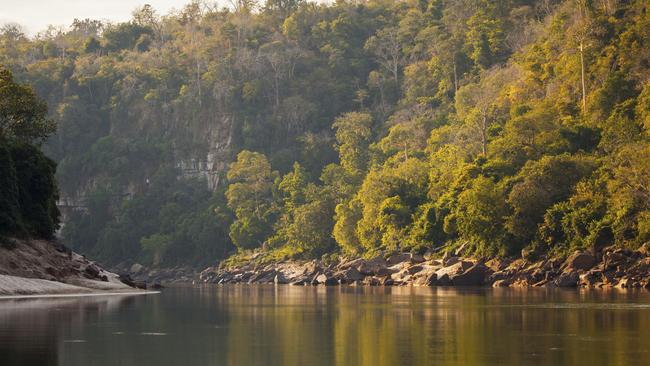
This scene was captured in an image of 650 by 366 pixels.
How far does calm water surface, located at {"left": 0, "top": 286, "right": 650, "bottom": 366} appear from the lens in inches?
796

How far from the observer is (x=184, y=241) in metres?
124

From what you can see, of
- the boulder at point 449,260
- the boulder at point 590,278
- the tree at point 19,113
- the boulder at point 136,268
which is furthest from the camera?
the boulder at point 136,268

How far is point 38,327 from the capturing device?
2716 cm

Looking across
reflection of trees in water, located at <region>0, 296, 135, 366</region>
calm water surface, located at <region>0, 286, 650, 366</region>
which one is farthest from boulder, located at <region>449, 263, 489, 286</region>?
reflection of trees in water, located at <region>0, 296, 135, 366</region>

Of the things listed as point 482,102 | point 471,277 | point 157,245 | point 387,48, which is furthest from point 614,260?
point 387,48

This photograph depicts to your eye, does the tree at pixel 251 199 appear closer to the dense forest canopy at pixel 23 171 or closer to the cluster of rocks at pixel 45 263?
the dense forest canopy at pixel 23 171

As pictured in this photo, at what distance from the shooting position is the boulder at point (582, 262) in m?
64.8

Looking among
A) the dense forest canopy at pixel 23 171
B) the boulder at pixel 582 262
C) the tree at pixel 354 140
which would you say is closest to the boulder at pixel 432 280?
the boulder at pixel 582 262

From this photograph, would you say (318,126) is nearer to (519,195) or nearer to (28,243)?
(519,195)

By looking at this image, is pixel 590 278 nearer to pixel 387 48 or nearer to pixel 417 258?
pixel 417 258

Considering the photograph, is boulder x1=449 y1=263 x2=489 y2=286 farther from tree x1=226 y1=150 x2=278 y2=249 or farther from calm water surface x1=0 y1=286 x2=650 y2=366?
tree x1=226 y1=150 x2=278 y2=249

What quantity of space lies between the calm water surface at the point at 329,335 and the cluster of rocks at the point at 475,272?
22.9m

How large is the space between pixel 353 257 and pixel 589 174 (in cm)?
3194

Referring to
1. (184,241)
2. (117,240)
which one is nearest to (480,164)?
(184,241)
